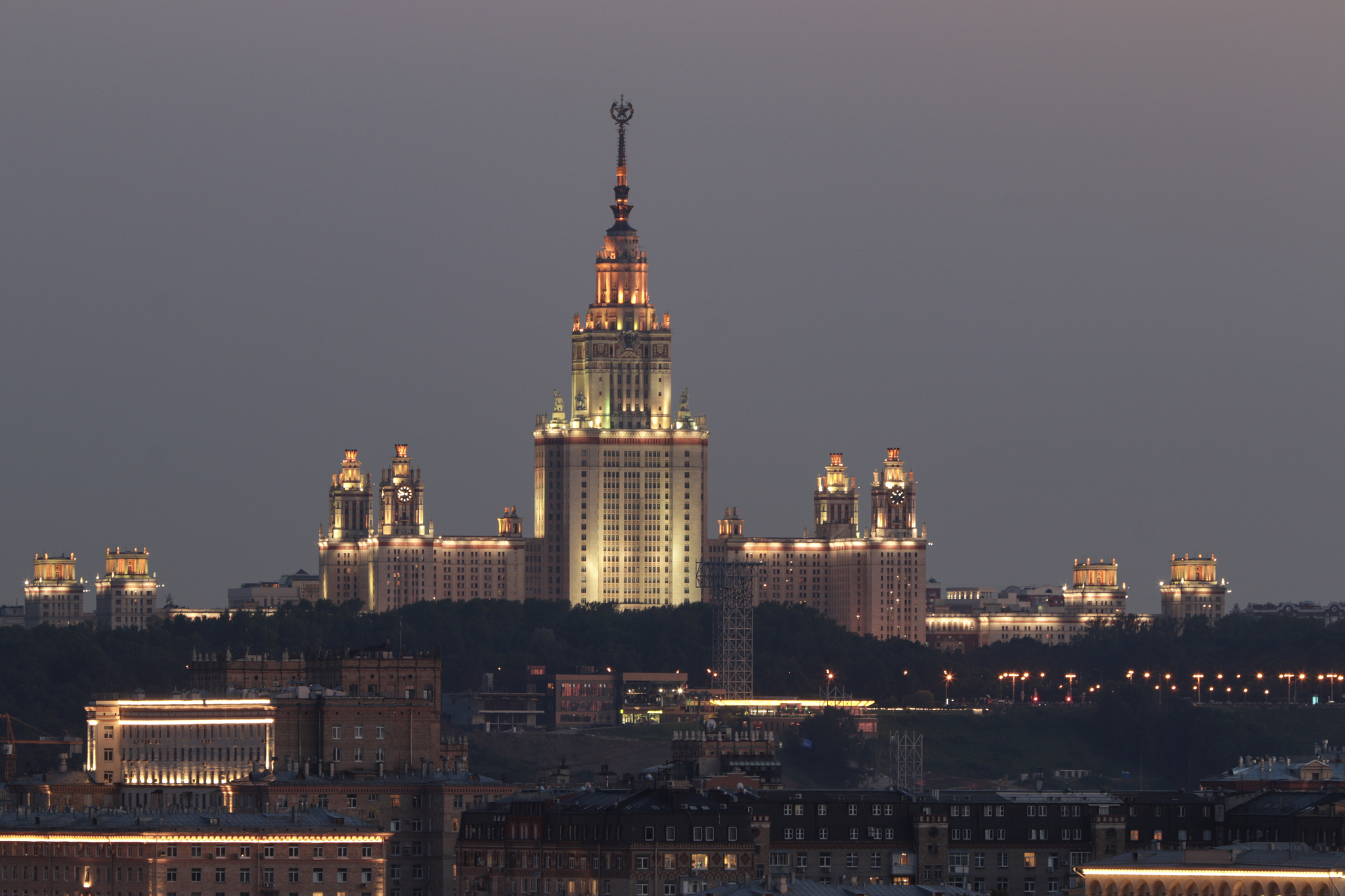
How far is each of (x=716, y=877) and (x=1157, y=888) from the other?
1128 inches

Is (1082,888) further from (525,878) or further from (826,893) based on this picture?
(525,878)

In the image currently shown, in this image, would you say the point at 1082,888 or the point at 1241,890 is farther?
the point at 1082,888

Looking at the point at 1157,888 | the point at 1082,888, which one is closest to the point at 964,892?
the point at 1082,888

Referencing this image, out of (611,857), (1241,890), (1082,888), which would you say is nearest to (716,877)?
(611,857)

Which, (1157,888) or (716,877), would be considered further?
(716,877)

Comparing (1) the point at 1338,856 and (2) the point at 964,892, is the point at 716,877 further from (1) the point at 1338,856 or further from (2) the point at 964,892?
(1) the point at 1338,856

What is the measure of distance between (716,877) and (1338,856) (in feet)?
114

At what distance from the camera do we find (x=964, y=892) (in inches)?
7667

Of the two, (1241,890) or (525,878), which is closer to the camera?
(1241,890)

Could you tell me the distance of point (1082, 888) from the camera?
19300cm

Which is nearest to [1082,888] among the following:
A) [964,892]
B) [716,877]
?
[964,892]

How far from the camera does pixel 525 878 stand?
19988cm

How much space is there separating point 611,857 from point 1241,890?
3617 cm

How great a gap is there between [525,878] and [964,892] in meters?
22.4
